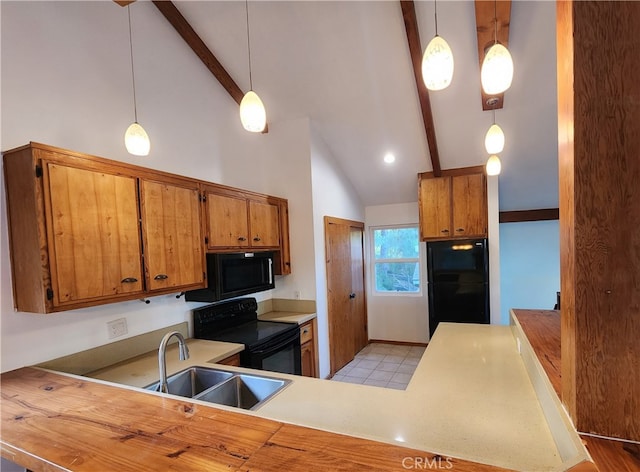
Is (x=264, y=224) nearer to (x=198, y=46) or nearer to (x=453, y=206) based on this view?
(x=198, y=46)

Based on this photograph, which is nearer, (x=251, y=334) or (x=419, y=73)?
(x=251, y=334)

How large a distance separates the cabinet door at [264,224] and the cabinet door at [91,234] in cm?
121

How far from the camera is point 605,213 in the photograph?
87cm

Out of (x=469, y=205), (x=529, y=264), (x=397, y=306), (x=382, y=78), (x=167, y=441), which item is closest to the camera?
(x=167, y=441)

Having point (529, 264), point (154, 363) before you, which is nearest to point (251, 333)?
point (154, 363)

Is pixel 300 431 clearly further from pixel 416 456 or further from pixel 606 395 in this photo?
pixel 606 395

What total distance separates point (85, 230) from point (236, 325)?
172 centimetres

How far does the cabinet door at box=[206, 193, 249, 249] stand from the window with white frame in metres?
2.86

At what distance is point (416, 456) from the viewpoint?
86 centimetres

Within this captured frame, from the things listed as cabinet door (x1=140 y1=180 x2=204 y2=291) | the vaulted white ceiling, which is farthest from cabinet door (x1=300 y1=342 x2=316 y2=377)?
the vaulted white ceiling

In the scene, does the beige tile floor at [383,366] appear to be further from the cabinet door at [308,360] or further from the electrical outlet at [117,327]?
the electrical outlet at [117,327]

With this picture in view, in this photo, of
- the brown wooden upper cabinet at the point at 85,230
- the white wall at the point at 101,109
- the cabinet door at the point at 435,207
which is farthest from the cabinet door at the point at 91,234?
the cabinet door at the point at 435,207

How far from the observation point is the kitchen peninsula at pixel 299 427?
89 centimetres

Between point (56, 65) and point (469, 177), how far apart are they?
4238 mm
